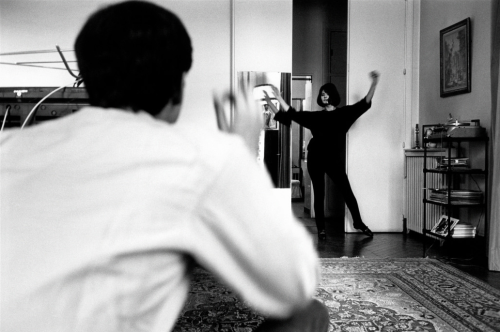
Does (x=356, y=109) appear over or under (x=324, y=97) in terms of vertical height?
under

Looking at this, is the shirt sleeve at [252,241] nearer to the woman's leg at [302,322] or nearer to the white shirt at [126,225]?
the white shirt at [126,225]

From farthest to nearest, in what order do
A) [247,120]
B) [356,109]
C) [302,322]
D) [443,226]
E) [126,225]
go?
1. [356,109]
2. [443,226]
3. [302,322]
4. [247,120]
5. [126,225]

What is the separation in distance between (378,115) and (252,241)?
508cm

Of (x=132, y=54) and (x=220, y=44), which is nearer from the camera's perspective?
(x=132, y=54)

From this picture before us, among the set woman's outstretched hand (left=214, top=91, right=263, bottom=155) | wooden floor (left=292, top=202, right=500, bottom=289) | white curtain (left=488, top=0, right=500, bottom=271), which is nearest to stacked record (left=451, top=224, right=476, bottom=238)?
wooden floor (left=292, top=202, right=500, bottom=289)

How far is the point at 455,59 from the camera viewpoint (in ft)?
15.3

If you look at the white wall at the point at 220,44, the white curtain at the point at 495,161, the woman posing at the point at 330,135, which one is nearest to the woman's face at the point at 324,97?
the woman posing at the point at 330,135

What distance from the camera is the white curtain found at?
3512 millimetres

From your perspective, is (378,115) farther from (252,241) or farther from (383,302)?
(252,241)

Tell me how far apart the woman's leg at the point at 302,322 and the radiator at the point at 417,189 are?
3923mm

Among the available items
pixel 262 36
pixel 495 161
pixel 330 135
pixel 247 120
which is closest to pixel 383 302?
pixel 495 161

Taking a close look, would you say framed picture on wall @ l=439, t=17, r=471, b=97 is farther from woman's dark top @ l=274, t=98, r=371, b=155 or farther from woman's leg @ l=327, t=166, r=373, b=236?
woman's leg @ l=327, t=166, r=373, b=236

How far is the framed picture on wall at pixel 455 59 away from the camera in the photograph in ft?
14.6

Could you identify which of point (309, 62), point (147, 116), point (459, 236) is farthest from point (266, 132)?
point (147, 116)
